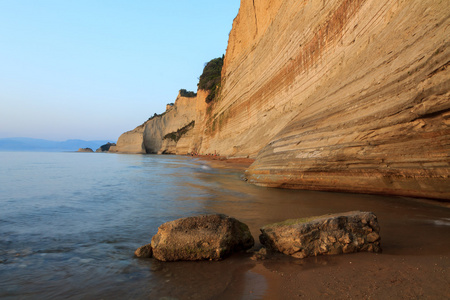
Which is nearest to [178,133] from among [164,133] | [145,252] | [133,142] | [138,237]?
[164,133]

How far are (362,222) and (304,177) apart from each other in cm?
393

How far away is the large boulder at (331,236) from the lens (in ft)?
9.41

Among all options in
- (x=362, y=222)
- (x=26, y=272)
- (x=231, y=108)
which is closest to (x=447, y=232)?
(x=362, y=222)

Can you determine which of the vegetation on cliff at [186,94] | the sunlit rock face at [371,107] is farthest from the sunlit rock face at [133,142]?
the sunlit rock face at [371,107]

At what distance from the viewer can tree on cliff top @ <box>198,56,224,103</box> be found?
36.7 metres

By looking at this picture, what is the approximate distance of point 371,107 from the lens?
17.6ft

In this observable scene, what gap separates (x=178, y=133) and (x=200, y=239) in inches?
2095

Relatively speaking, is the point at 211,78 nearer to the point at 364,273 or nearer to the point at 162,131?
the point at 162,131

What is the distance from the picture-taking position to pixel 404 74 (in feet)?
15.7

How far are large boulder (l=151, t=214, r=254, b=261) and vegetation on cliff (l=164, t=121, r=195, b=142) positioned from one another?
156 ft

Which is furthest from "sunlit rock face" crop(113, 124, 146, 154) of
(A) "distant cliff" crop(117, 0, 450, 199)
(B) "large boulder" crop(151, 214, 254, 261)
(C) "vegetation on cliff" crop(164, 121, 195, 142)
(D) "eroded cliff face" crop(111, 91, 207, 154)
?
(B) "large boulder" crop(151, 214, 254, 261)

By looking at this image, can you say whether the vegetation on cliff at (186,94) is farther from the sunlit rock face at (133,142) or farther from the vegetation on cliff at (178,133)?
the sunlit rock face at (133,142)

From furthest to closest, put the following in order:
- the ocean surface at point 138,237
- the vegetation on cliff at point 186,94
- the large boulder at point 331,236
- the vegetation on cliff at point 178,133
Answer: the vegetation on cliff at point 186,94 < the vegetation on cliff at point 178,133 < the large boulder at point 331,236 < the ocean surface at point 138,237

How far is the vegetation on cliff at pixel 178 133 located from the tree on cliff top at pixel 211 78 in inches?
408
